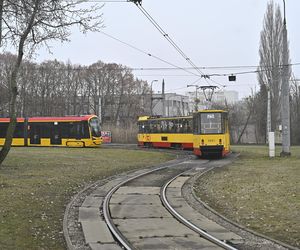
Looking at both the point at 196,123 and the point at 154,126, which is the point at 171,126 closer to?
the point at 154,126

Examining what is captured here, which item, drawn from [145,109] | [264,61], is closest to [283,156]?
[264,61]

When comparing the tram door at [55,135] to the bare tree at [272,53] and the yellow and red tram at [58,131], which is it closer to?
the yellow and red tram at [58,131]

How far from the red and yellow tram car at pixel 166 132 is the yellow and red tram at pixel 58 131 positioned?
479 cm

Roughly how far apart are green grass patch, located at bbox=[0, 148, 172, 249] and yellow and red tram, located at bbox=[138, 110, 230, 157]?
5.47m

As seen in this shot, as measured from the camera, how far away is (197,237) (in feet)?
29.7

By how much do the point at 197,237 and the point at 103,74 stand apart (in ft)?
231

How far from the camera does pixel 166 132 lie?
4331 centimetres

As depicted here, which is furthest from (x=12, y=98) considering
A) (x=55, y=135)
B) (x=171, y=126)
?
(x=55, y=135)

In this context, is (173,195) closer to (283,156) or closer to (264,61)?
(283,156)

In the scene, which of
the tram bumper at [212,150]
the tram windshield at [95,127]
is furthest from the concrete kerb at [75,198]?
the tram windshield at [95,127]

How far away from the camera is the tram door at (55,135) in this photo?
45.9 metres

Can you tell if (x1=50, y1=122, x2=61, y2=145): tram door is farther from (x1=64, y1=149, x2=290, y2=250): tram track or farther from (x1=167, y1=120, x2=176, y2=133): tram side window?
(x1=64, y1=149, x2=290, y2=250): tram track

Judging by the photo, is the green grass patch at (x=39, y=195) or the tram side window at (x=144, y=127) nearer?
the green grass patch at (x=39, y=195)

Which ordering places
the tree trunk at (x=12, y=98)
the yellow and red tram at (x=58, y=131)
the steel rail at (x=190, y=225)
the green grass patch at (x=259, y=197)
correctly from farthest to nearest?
1. the yellow and red tram at (x=58, y=131)
2. the tree trunk at (x=12, y=98)
3. the green grass patch at (x=259, y=197)
4. the steel rail at (x=190, y=225)
